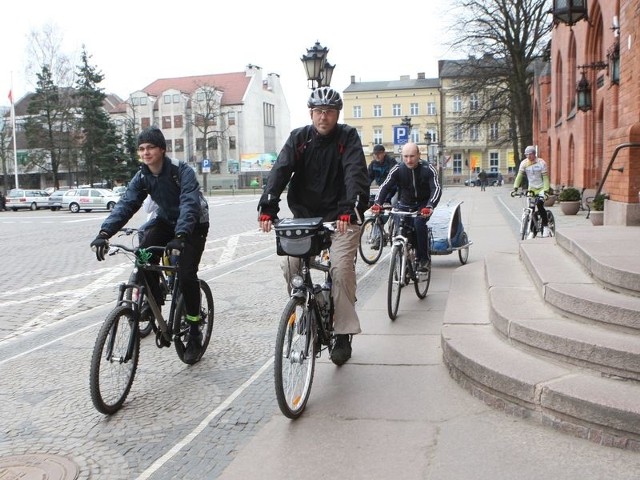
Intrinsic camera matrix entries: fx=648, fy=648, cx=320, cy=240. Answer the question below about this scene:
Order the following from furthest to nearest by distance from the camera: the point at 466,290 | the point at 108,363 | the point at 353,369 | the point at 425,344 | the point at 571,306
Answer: the point at 466,290 → the point at 425,344 → the point at 353,369 → the point at 571,306 → the point at 108,363

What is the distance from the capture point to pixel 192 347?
5.30m

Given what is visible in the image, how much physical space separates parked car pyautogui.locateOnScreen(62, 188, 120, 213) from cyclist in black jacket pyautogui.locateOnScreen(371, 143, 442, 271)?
34851mm

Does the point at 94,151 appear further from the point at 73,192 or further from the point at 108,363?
the point at 108,363

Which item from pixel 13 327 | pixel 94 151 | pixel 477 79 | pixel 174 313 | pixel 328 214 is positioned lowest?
pixel 13 327

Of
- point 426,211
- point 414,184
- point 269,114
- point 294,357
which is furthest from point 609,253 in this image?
point 269,114

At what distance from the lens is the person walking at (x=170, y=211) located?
484 centimetres

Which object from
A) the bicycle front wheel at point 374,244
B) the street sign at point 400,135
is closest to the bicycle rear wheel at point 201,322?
the bicycle front wheel at point 374,244

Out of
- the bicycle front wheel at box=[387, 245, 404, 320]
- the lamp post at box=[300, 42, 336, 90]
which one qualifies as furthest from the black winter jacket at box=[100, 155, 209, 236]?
the lamp post at box=[300, 42, 336, 90]

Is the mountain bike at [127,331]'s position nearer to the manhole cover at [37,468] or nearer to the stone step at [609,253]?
the manhole cover at [37,468]

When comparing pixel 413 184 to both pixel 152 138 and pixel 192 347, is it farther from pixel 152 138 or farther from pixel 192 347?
pixel 152 138

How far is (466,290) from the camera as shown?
23.3 feet

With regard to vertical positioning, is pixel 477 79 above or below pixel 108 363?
above

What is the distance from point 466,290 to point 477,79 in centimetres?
4029

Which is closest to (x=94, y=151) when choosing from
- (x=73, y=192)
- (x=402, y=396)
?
(x=73, y=192)
